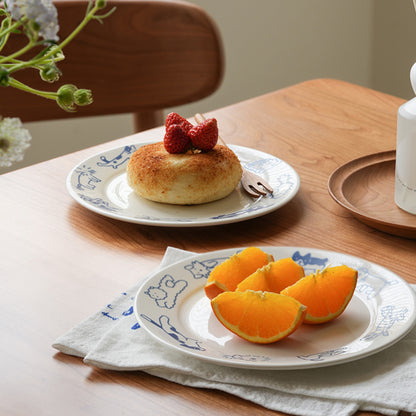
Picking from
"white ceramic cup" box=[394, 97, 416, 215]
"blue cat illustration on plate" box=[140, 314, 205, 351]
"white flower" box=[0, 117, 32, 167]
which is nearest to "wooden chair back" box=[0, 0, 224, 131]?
"white ceramic cup" box=[394, 97, 416, 215]

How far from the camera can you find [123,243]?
0.88m

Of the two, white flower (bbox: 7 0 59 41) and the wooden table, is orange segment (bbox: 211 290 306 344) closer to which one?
the wooden table

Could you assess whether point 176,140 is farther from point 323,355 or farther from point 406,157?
point 323,355

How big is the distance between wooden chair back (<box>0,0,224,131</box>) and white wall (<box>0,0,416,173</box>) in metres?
1.04

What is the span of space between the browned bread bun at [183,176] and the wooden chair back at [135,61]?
84 centimetres

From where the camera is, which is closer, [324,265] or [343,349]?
[343,349]

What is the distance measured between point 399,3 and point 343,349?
118 inches

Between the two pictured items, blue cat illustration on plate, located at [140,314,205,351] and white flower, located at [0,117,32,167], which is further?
blue cat illustration on plate, located at [140,314,205,351]

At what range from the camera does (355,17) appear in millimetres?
3367

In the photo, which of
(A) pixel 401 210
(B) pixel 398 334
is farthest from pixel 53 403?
(A) pixel 401 210

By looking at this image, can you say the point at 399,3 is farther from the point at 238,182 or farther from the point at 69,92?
the point at 69,92

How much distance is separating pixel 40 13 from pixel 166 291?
0.37 m

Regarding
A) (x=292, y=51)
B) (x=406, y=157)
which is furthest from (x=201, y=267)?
(x=292, y=51)

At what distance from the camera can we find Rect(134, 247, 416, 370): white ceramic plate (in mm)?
611
